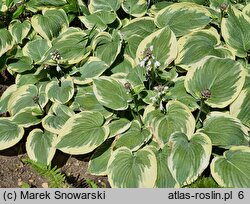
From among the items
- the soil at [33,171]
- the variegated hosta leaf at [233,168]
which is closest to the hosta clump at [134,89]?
the variegated hosta leaf at [233,168]

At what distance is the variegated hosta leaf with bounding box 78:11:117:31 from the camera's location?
4270mm

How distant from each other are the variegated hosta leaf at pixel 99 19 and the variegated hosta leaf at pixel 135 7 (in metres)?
0.19

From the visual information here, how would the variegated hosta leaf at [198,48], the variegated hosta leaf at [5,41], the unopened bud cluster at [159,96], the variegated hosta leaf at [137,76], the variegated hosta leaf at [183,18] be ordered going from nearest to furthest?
1. the unopened bud cluster at [159,96]
2. the variegated hosta leaf at [137,76]
3. the variegated hosta leaf at [198,48]
4. the variegated hosta leaf at [183,18]
5. the variegated hosta leaf at [5,41]

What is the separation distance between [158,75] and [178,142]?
2.62 feet

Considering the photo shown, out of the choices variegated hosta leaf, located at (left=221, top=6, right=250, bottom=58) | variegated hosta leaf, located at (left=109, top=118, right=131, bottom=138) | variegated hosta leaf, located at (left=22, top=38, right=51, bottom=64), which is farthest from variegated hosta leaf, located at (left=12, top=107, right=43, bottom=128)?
variegated hosta leaf, located at (left=221, top=6, right=250, bottom=58)

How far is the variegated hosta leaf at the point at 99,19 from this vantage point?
4.27m

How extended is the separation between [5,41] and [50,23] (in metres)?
0.47

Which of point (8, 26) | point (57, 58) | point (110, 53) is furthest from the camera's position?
point (8, 26)

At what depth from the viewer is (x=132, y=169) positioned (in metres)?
3.30

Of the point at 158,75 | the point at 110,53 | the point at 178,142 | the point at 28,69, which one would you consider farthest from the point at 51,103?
the point at 178,142

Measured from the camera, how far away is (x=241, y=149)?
10.8ft

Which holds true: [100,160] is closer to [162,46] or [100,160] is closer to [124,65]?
[124,65]

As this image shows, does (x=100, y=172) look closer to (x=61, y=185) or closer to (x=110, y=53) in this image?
(x=61, y=185)

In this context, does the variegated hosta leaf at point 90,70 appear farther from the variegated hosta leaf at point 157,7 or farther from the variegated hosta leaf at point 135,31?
the variegated hosta leaf at point 157,7
